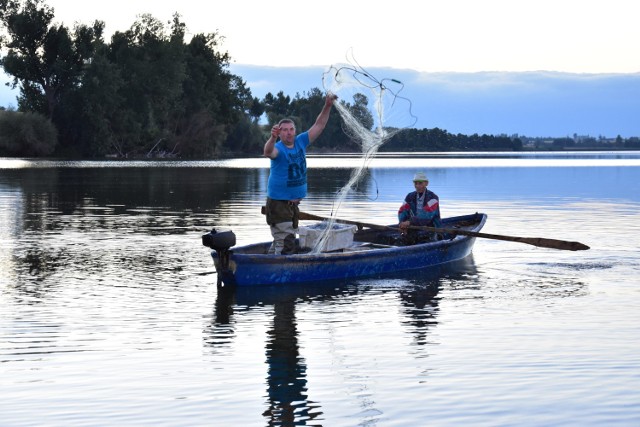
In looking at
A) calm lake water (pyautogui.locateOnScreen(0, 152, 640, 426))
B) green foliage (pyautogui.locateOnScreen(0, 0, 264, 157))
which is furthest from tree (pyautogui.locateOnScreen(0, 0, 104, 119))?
calm lake water (pyautogui.locateOnScreen(0, 152, 640, 426))

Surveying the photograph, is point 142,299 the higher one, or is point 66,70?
point 66,70

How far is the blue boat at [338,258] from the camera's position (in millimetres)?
14812

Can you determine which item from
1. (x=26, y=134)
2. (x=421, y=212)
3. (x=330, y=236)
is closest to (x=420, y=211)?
(x=421, y=212)

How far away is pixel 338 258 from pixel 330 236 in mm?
1062

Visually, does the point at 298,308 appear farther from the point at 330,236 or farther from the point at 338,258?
the point at 330,236

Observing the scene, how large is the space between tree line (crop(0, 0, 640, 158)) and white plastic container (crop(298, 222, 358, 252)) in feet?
304

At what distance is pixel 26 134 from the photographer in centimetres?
10406

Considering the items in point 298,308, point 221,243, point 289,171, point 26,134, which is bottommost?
point 298,308

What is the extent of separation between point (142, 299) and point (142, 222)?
13369mm

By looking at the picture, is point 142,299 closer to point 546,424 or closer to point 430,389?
point 430,389

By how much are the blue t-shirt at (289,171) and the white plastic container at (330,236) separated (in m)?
1.11

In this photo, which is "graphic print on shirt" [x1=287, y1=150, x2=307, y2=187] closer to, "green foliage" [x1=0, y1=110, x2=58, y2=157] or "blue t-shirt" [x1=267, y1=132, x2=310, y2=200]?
"blue t-shirt" [x1=267, y1=132, x2=310, y2=200]

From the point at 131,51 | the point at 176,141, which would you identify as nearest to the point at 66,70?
the point at 131,51

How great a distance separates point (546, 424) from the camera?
794 centimetres
